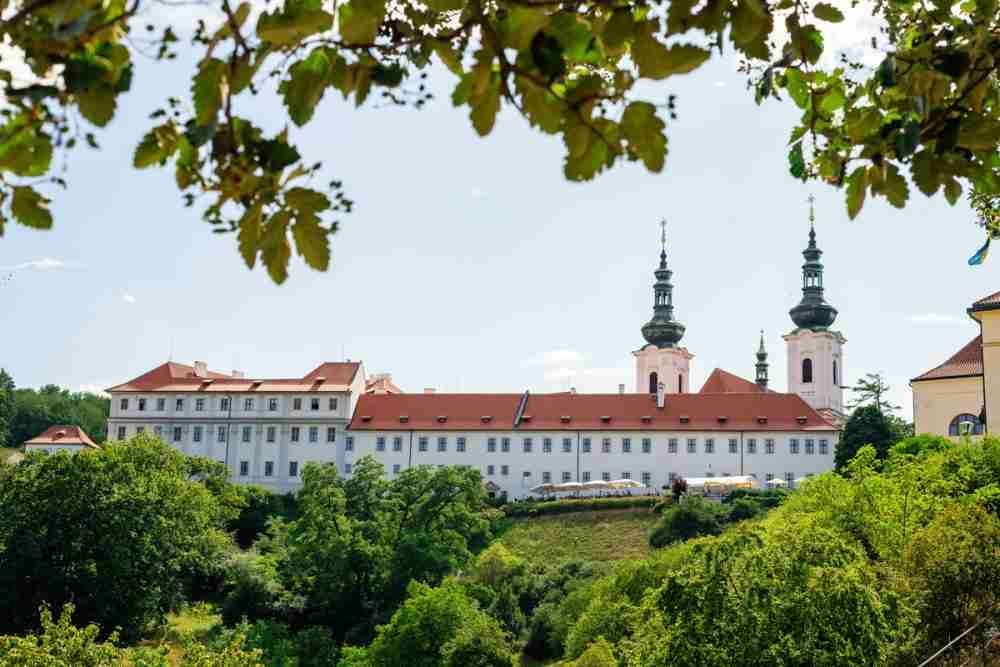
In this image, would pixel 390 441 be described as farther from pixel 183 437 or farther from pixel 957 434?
pixel 957 434

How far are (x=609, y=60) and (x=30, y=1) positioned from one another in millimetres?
2396

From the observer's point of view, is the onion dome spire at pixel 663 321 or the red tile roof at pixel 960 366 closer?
the red tile roof at pixel 960 366

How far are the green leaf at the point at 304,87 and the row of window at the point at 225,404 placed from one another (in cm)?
6360

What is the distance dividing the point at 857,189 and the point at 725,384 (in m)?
72.0

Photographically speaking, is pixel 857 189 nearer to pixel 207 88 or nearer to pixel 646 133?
pixel 646 133

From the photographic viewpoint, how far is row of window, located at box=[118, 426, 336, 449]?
214 feet

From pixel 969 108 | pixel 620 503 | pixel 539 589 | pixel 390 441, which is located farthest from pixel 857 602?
pixel 390 441

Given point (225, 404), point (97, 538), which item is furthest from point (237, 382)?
point (97, 538)

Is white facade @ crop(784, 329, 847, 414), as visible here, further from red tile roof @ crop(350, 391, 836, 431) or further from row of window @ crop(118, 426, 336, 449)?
row of window @ crop(118, 426, 336, 449)

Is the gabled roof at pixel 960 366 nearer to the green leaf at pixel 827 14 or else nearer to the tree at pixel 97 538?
the tree at pixel 97 538

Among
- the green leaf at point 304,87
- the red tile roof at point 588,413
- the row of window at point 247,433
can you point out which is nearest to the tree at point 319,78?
the green leaf at point 304,87

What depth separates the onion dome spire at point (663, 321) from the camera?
76.9 metres

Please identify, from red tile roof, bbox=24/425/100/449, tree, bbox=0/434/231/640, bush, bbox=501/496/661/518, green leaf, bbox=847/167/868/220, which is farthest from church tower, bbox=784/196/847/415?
green leaf, bbox=847/167/868/220

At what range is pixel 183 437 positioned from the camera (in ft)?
218
